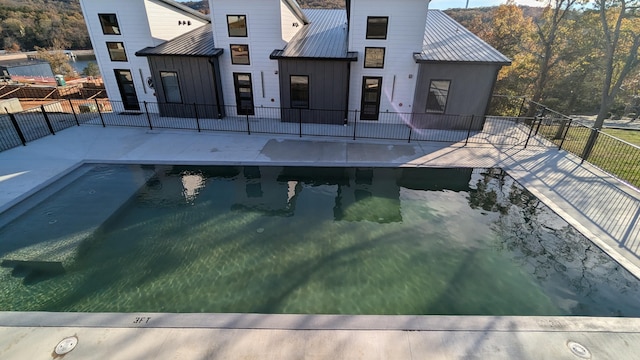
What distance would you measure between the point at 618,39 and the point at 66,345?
70.3 feet

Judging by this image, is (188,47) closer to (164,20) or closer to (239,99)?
(164,20)

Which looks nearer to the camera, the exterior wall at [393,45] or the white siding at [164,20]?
the exterior wall at [393,45]

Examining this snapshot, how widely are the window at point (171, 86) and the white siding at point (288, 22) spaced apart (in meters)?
5.27

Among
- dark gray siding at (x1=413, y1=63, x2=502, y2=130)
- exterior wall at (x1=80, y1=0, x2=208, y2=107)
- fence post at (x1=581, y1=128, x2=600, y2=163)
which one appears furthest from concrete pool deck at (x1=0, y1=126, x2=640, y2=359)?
exterior wall at (x1=80, y1=0, x2=208, y2=107)

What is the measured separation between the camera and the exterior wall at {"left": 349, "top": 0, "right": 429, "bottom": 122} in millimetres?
10891

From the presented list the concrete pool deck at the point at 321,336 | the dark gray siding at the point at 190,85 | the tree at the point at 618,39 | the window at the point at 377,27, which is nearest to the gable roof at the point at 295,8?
the window at the point at 377,27

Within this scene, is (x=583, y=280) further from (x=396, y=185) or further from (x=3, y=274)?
(x=3, y=274)

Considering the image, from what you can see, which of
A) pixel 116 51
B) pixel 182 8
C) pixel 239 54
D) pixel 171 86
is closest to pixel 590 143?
pixel 239 54

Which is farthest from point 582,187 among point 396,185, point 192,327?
point 192,327

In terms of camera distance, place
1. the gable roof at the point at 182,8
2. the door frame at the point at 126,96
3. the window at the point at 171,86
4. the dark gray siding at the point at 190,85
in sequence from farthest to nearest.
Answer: the door frame at the point at 126,96 < the gable roof at the point at 182,8 < the window at the point at 171,86 < the dark gray siding at the point at 190,85

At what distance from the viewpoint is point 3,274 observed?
5.25 metres

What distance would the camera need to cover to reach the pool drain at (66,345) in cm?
369

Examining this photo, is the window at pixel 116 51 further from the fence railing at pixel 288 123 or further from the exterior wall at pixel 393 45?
the exterior wall at pixel 393 45

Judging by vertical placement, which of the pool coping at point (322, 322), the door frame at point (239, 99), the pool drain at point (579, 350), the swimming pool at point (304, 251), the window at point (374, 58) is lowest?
the swimming pool at point (304, 251)
